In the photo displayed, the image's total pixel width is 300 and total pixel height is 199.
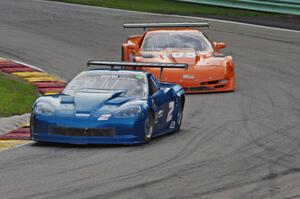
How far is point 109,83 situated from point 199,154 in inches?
100

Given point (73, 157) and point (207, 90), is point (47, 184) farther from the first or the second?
point (207, 90)

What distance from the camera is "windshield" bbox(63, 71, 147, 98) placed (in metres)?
14.5

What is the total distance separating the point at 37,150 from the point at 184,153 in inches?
78.3

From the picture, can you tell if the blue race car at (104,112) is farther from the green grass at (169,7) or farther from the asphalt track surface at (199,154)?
the green grass at (169,7)

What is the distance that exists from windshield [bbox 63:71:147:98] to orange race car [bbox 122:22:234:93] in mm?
4857

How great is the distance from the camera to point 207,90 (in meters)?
20.2

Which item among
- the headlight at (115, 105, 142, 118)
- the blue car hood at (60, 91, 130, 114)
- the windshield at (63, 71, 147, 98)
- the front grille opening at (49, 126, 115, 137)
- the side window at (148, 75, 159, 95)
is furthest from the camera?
the side window at (148, 75, 159, 95)

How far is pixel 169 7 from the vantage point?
119ft

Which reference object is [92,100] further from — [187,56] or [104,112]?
[187,56]

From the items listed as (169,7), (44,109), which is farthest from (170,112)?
(169,7)

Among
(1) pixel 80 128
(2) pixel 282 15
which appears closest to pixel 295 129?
(1) pixel 80 128

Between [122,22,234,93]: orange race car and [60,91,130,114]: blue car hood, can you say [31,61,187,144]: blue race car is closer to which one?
[60,91,130,114]: blue car hood

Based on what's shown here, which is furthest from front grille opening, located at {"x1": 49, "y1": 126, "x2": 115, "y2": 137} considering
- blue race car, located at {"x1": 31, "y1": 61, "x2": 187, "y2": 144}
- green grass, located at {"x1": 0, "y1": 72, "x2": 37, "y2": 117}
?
green grass, located at {"x1": 0, "y1": 72, "x2": 37, "y2": 117}

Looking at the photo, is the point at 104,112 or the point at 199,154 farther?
the point at 104,112
